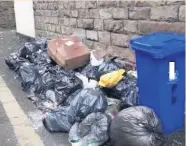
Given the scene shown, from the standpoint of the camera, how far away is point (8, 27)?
58.7 feet

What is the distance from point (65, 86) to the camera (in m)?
4.77

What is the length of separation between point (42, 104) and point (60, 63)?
105cm

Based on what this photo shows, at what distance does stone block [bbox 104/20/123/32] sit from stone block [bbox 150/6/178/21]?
90 centimetres

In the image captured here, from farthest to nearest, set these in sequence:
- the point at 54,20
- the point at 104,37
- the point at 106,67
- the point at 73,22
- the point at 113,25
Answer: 1. the point at 54,20
2. the point at 73,22
3. the point at 104,37
4. the point at 113,25
5. the point at 106,67

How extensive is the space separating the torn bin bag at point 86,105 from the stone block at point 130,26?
4.72 ft

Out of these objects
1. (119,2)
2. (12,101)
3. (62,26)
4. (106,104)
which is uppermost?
(119,2)

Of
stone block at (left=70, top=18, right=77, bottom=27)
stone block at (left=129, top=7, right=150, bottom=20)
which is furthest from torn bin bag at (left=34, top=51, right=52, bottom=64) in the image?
stone block at (left=129, top=7, right=150, bottom=20)

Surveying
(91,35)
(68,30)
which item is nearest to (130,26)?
(91,35)

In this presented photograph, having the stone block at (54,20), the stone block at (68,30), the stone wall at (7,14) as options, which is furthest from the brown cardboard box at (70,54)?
the stone wall at (7,14)

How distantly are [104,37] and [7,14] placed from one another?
12965 millimetres

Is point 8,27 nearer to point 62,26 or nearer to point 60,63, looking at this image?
point 62,26

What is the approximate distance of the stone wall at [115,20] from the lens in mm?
4191

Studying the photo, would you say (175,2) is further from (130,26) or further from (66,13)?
(66,13)

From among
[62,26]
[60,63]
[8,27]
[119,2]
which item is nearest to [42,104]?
[60,63]
